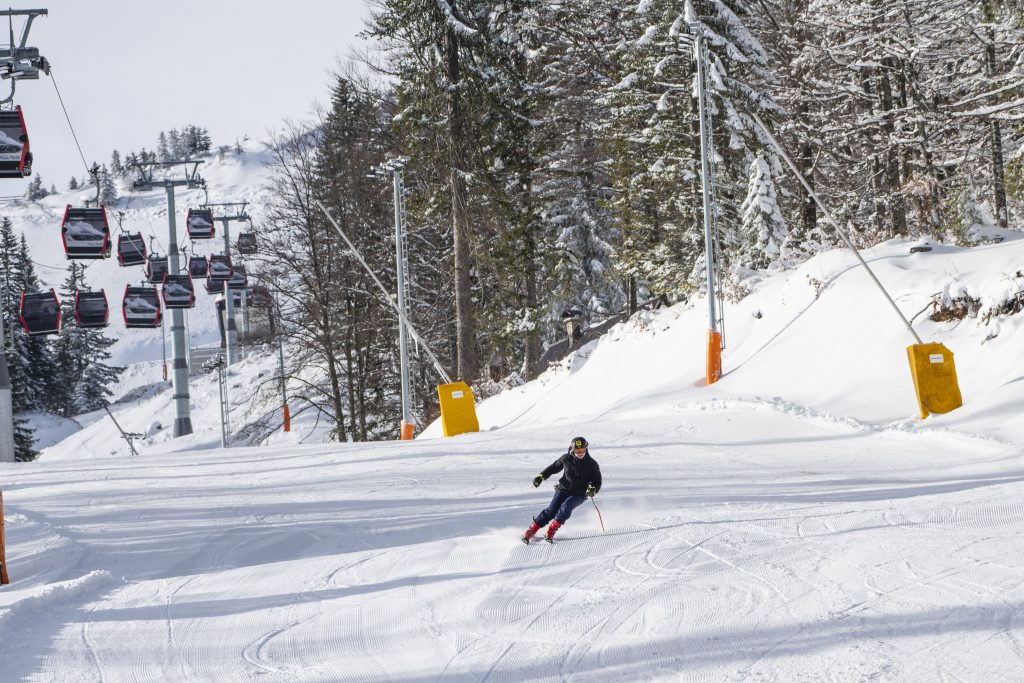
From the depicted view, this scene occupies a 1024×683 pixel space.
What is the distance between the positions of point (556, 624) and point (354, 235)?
1264 inches

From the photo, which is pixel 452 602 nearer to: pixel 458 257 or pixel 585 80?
pixel 458 257

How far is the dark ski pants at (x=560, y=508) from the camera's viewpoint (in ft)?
33.3

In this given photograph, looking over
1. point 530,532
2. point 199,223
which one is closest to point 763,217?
point 530,532

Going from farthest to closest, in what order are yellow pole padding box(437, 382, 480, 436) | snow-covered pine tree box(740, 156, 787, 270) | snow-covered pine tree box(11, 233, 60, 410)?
snow-covered pine tree box(11, 233, 60, 410)
snow-covered pine tree box(740, 156, 787, 270)
yellow pole padding box(437, 382, 480, 436)

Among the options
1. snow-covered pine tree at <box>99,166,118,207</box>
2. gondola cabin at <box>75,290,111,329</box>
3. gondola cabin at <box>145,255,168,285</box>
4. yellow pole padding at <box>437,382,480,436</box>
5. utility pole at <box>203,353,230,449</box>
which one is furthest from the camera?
snow-covered pine tree at <box>99,166,118,207</box>

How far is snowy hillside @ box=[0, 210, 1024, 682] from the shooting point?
702 centimetres

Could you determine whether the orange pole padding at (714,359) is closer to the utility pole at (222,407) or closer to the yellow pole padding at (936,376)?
the yellow pole padding at (936,376)

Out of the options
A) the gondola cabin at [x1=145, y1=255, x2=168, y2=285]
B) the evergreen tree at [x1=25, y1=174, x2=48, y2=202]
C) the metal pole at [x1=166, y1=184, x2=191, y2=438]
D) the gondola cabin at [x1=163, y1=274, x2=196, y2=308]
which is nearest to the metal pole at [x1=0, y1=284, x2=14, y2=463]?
the metal pole at [x1=166, y1=184, x2=191, y2=438]

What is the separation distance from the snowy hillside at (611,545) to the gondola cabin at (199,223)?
31.9 metres

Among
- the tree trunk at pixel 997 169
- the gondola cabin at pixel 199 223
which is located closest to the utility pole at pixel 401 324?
the tree trunk at pixel 997 169

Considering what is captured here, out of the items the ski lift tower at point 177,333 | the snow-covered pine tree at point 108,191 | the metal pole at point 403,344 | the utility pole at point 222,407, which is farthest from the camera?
the snow-covered pine tree at point 108,191

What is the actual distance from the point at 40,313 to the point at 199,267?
23.0 meters

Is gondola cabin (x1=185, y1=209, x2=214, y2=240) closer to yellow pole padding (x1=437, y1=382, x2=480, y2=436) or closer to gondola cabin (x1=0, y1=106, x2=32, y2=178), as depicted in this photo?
gondola cabin (x1=0, y1=106, x2=32, y2=178)

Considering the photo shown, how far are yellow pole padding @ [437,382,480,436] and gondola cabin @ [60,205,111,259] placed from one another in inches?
628
